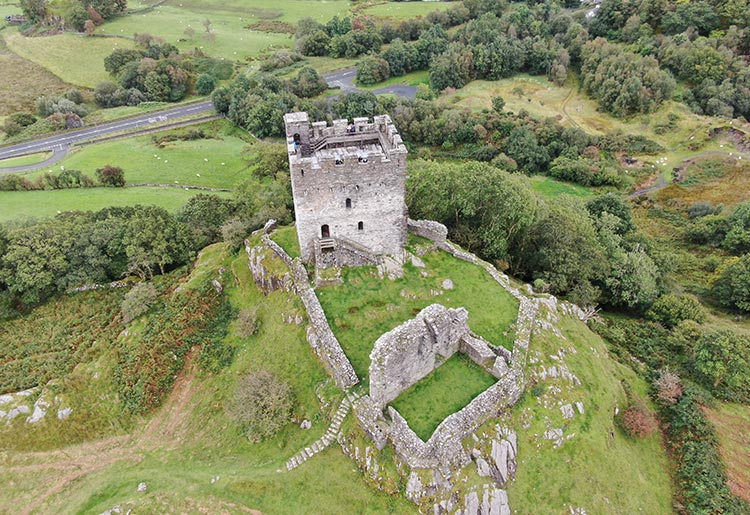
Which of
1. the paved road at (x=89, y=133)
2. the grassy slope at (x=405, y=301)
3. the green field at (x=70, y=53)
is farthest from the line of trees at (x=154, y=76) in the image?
the grassy slope at (x=405, y=301)

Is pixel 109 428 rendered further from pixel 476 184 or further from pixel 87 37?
pixel 87 37

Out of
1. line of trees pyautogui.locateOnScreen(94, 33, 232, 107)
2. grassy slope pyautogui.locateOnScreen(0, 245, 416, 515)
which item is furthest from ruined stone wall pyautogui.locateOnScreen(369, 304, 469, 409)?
line of trees pyautogui.locateOnScreen(94, 33, 232, 107)

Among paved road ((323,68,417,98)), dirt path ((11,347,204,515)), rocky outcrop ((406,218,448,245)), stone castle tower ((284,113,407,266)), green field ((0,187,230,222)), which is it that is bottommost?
dirt path ((11,347,204,515))

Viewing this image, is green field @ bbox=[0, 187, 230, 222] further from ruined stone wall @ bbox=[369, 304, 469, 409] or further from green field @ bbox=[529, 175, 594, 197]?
green field @ bbox=[529, 175, 594, 197]

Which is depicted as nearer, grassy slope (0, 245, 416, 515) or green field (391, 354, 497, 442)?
grassy slope (0, 245, 416, 515)

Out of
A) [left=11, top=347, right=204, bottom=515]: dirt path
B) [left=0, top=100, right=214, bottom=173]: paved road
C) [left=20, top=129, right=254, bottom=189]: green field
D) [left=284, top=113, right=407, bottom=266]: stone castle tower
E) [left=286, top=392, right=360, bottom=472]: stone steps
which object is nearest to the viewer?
[left=286, top=392, right=360, bottom=472]: stone steps

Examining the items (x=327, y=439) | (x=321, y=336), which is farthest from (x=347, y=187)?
(x=327, y=439)

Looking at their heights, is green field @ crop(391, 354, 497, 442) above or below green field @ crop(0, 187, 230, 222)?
above
